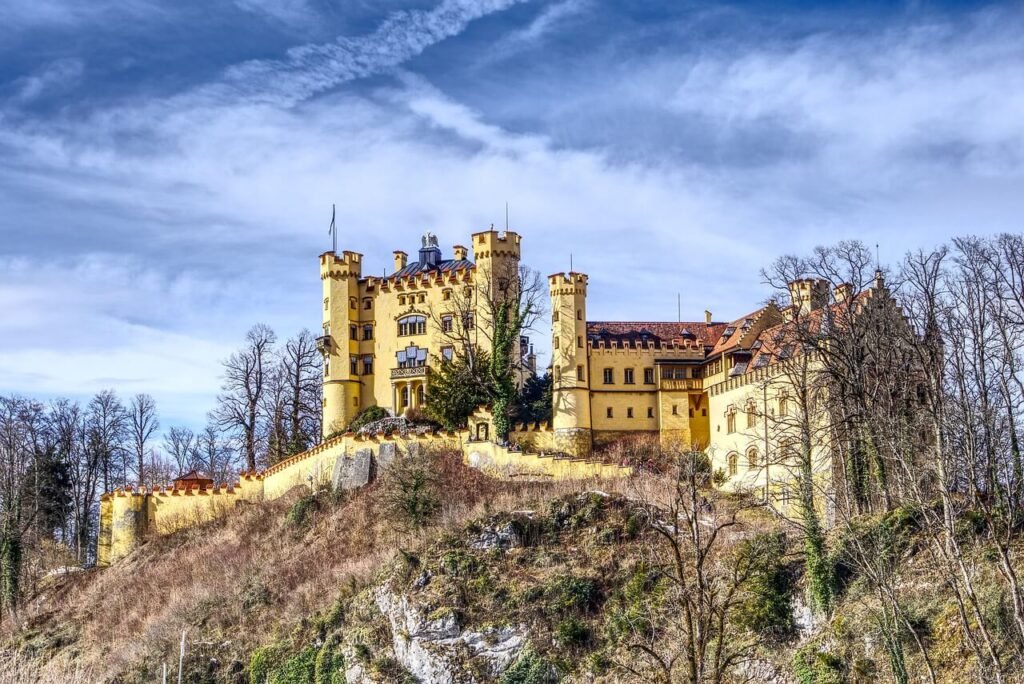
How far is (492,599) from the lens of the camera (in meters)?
43.2

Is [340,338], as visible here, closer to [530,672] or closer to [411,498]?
[411,498]

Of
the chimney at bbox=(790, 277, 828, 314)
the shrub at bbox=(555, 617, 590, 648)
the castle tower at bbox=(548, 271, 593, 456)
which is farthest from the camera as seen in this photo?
the castle tower at bbox=(548, 271, 593, 456)

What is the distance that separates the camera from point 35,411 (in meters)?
77.4

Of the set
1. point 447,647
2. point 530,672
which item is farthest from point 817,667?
point 447,647

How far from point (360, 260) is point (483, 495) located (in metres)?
20.5

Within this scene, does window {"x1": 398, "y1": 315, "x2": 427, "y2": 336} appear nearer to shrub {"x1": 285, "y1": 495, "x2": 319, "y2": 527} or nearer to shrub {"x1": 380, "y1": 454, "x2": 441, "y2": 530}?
shrub {"x1": 285, "y1": 495, "x2": 319, "y2": 527}

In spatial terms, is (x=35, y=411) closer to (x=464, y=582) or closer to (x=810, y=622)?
(x=464, y=582)

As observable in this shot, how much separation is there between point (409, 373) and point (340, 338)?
4592 millimetres

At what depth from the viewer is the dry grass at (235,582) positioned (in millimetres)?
47594

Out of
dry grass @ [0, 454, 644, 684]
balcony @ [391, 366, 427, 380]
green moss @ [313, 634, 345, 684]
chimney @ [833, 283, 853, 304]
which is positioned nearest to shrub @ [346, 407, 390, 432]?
balcony @ [391, 366, 427, 380]

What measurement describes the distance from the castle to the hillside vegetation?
8.31ft

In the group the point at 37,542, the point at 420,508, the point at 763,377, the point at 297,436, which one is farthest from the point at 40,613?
the point at 763,377

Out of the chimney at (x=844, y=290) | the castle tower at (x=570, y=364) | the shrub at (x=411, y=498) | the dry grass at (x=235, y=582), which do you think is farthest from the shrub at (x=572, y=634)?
the castle tower at (x=570, y=364)

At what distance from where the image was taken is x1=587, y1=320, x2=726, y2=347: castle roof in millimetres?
60344
